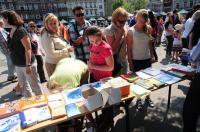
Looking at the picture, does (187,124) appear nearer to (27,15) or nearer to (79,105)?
(79,105)

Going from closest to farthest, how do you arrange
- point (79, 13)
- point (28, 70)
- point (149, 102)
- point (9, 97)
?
point (28, 70)
point (79, 13)
point (149, 102)
point (9, 97)

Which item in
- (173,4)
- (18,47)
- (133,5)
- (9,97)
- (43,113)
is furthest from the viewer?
(173,4)

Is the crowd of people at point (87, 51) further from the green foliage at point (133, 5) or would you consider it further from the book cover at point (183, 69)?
the green foliage at point (133, 5)

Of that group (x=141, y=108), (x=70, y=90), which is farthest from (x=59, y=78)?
(x=141, y=108)

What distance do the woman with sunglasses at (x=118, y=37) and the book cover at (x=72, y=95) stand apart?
1059 millimetres

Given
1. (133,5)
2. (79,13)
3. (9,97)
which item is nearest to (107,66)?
(79,13)

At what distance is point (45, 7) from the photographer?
71812 mm

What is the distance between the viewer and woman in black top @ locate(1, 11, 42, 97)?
3387 mm

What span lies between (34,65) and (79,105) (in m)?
1.76

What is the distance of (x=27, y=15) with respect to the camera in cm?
6938

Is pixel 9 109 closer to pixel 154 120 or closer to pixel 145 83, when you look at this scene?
pixel 145 83

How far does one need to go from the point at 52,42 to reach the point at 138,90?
1.54m

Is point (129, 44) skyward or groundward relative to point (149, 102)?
skyward

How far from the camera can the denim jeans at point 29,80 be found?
3856 mm
